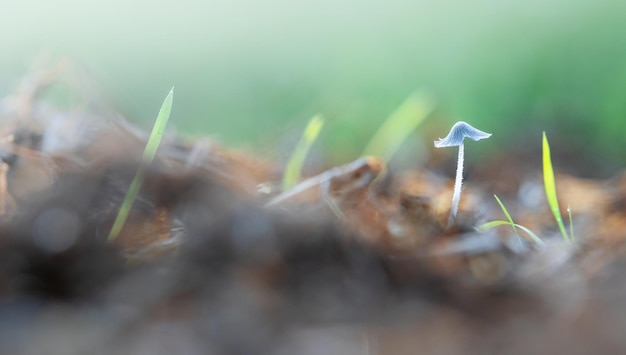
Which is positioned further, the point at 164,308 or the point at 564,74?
the point at 564,74

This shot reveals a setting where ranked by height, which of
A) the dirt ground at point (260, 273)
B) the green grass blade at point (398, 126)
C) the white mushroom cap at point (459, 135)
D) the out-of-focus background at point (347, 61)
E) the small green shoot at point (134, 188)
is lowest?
the dirt ground at point (260, 273)

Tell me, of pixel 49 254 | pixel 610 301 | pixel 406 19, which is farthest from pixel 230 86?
pixel 610 301

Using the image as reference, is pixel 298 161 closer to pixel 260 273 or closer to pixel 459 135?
pixel 459 135

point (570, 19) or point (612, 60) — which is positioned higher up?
point (570, 19)

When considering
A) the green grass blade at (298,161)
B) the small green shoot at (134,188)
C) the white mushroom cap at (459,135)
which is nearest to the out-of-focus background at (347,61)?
the green grass blade at (298,161)

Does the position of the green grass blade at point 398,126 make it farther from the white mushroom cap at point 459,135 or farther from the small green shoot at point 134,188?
the small green shoot at point 134,188

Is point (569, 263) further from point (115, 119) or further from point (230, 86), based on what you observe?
point (230, 86)

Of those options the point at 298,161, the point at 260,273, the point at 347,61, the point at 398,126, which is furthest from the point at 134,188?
the point at 347,61
